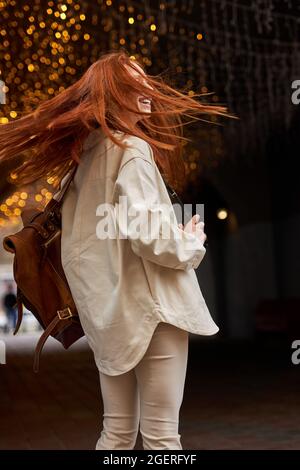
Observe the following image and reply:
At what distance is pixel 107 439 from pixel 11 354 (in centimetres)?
1322

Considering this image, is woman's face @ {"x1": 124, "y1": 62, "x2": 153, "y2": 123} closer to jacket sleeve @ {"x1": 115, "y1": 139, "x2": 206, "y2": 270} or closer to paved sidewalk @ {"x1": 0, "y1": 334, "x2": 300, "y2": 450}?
jacket sleeve @ {"x1": 115, "y1": 139, "x2": 206, "y2": 270}

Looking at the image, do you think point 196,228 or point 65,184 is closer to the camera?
point 196,228

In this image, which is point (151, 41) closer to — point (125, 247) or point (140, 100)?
point (140, 100)

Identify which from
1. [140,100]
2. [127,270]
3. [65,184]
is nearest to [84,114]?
[140,100]

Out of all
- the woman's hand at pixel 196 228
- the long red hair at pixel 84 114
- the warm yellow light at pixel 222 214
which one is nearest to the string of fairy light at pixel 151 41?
the long red hair at pixel 84 114

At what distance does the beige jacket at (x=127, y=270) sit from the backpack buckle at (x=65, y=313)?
0.06 metres

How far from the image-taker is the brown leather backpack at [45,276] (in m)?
2.23

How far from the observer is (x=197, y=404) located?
699 cm

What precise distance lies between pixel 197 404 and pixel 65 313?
5.00 meters

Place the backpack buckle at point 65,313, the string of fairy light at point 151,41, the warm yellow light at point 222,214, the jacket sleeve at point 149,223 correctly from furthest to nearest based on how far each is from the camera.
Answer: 1. the warm yellow light at point 222,214
2. the string of fairy light at point 151,41
3. the backpack buckle at point 65,313
4. the jacket sleeve at point 149,223

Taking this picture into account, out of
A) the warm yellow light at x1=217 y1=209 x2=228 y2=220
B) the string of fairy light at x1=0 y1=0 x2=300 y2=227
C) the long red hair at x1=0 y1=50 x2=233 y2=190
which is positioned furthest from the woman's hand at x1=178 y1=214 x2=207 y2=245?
the warm yellow light at x1=217 y1=209 x2=228 y2=220

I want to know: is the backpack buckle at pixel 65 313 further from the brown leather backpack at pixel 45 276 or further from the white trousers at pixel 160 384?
the white trousers at pixel 160 384

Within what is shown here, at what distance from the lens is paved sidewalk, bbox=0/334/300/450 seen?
204 inches
